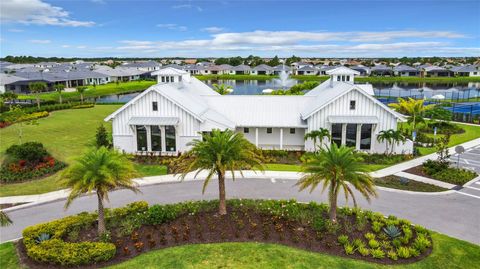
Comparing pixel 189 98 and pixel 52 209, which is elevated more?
pixel 189 98

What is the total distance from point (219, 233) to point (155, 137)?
16716mm

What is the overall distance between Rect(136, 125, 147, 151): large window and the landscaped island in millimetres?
13142

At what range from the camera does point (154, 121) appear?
104 ft

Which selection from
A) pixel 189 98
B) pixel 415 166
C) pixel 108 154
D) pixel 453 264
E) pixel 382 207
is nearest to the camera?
pixel 453 264

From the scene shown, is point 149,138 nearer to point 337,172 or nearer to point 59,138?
point 59,138

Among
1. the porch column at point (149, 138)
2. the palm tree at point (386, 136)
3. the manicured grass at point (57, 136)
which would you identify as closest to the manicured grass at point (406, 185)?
the palm tree at point (386, 136)

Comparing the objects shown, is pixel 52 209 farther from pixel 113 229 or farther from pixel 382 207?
pixel 382 207

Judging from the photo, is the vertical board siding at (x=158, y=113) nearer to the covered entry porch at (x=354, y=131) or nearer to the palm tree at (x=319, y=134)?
the palm tree at (x=319, y=134)

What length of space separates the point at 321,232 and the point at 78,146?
85.1 feet

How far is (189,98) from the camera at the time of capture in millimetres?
36875

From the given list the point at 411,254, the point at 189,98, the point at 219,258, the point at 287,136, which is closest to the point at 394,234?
the point at 411,254

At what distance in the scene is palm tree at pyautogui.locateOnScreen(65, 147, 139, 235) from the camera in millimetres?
16344

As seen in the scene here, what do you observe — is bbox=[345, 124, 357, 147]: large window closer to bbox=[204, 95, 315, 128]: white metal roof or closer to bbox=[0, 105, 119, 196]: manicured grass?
bbox=[204, 95, 315, 128]: white metal roof

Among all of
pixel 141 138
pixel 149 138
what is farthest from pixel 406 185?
pixel 141 138
